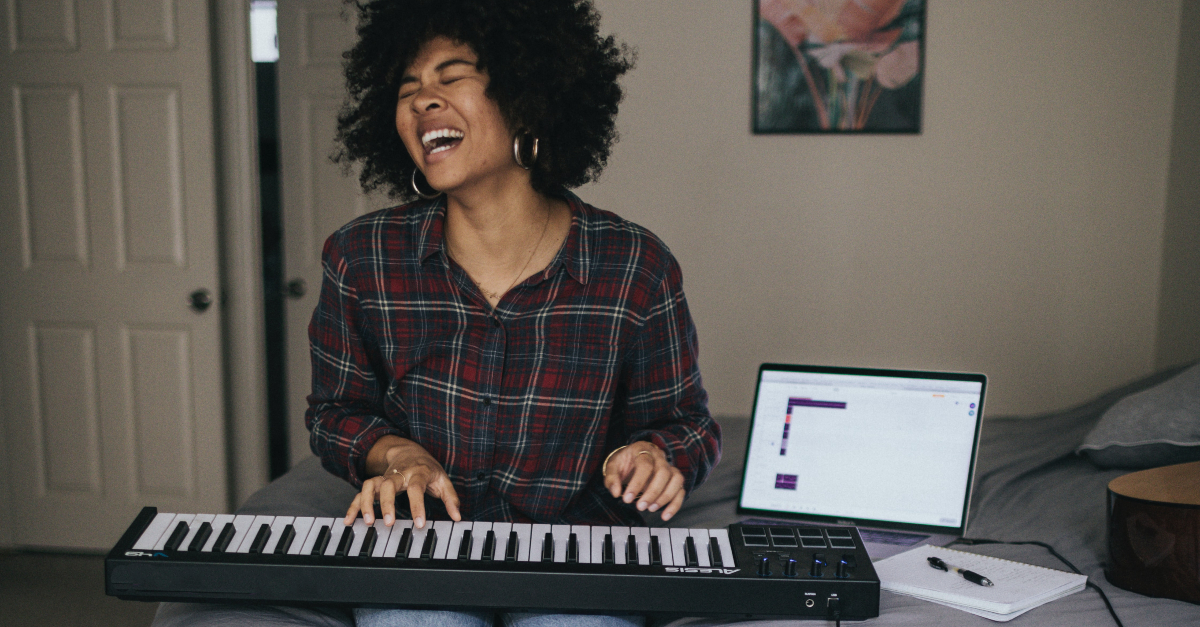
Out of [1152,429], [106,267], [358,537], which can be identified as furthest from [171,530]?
[106,267]

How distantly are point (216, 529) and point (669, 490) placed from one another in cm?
59

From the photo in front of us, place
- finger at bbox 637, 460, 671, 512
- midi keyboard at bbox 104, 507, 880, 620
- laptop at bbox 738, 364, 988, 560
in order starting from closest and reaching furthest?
1. midi keyboard at bbox 104, 507, 880, 620
2. finger at bbox 637, 460, 671, 512
3. laptop at bbox 738, 364, 988, 560

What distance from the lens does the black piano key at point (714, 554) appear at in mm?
1029

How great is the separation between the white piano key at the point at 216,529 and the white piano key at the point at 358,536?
0.14 m

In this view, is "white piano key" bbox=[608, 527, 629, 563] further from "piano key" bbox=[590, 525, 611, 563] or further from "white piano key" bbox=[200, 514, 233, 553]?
"white piano key" bbox=[200, 514, 233, 553]

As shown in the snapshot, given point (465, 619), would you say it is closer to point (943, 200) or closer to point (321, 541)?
point (321, 541)

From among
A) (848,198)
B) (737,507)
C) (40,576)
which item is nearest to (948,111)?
(848,198)

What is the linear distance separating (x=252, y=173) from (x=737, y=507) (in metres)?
2.12

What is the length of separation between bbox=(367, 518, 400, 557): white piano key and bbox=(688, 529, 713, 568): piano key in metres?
0.37

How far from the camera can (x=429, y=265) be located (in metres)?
1.41

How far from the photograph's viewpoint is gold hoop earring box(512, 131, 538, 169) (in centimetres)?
142

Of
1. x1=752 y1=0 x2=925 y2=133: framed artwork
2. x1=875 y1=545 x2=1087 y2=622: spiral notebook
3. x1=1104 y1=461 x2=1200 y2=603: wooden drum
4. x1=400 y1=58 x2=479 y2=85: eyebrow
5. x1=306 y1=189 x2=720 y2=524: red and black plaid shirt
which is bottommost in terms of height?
x1=875 y1=545 x2=1087 y2=622: spiral notebook

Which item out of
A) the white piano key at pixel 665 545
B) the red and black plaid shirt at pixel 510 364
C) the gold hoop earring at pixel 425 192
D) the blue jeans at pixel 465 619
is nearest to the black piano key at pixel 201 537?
the blue jeans at pixel 465 619

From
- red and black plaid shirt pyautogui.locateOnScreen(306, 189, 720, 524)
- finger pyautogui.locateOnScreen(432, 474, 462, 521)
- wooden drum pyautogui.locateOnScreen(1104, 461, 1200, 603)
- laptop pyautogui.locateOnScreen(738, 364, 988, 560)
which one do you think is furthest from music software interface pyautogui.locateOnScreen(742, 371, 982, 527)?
finger pyautogui.locateOnScreen(432, 474, 462, 521)
